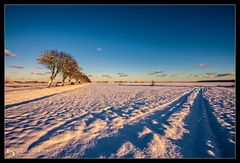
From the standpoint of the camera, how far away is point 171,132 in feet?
15.8

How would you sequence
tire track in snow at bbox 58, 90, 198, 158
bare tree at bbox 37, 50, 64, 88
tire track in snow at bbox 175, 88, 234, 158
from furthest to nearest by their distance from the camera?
bare tree at bbox 37, 50, 64, 88 < tire track in snow at bbox 175, 88, 234, 158 < tire track in snow at bbox 58, 90, 198, 158

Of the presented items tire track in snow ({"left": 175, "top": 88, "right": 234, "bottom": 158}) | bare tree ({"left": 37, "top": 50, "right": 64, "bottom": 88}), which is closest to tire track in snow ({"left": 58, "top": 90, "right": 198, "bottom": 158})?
tire track in snow ({"left": 175, "top": 88, "right": 234, "bottom": 158})

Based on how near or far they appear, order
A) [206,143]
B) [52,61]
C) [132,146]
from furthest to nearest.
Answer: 1. [52,61]
2. [206,143]
3. [132,146]

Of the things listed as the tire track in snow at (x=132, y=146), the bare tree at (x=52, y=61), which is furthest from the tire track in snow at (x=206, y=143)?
the bare tree at (x=52, y=61)

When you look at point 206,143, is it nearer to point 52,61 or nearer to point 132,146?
point 132,146

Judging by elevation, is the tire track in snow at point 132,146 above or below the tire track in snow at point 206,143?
above

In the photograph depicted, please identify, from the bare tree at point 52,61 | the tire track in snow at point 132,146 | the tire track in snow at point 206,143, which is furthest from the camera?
the bare tree at point 52,61

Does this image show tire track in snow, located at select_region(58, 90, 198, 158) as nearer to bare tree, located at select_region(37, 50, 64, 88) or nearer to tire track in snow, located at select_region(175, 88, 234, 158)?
tire track in snow, located at select_region(175, 88, 234, 158)

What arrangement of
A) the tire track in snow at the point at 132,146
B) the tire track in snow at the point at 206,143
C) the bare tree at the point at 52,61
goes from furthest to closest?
the bare tree at the point at 52,61
the tire track in snow at the point at 206,143
the tire track in snow at the point at 132,146

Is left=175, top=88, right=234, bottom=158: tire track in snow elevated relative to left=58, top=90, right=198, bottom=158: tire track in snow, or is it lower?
lower

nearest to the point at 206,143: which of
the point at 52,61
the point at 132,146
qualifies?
the point at 132,146

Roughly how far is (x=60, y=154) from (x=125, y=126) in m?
2.76

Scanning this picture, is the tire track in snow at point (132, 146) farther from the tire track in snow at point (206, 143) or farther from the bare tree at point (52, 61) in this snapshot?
the bare tree at point (52, 61)
